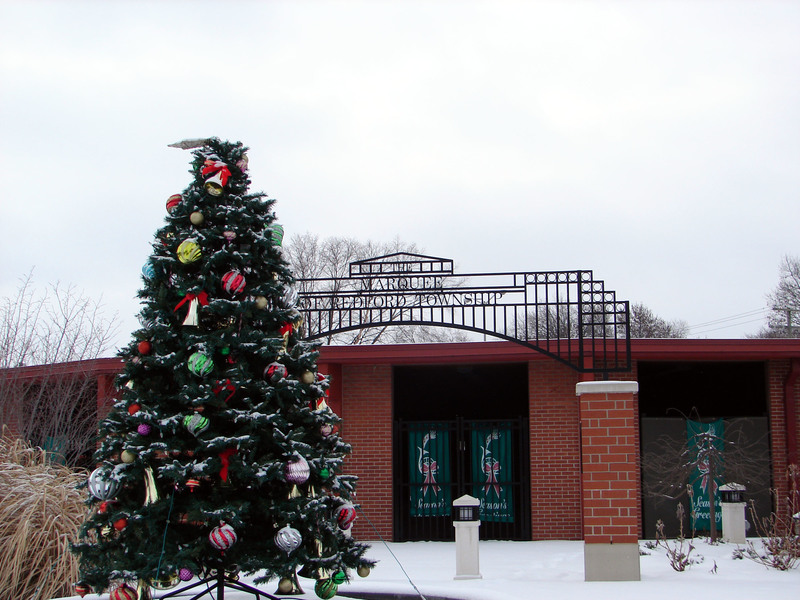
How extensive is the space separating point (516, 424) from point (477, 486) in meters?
1.30

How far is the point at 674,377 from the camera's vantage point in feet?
47.7

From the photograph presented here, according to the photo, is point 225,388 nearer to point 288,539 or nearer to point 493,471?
point 288,539

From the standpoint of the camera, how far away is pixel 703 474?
12859mm

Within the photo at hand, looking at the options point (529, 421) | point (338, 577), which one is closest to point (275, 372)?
point (338, 577)

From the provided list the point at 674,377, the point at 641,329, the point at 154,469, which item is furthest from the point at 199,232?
the point at 641,329

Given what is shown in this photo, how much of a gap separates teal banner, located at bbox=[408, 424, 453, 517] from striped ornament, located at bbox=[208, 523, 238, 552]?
8.78 meters

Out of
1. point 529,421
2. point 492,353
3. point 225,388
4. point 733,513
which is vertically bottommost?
point 733,513

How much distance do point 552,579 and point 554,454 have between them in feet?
14.3

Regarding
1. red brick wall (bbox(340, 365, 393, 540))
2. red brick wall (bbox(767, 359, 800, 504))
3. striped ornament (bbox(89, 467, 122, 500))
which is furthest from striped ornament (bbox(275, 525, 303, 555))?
red brick wall (bbox(767, 359, 800, 504))

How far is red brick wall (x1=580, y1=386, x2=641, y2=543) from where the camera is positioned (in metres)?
8.91

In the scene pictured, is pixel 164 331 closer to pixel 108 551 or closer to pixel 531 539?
pixel 108 551

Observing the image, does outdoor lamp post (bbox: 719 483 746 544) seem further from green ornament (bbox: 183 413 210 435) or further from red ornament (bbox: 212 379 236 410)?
green ornament (bbox: 183 413 210 435)

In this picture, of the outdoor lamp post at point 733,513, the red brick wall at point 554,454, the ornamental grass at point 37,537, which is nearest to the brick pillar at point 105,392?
the ornamental grass at point 37,537

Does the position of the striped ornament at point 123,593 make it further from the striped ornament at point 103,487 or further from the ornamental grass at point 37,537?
the ornamental grass at point 37,537
